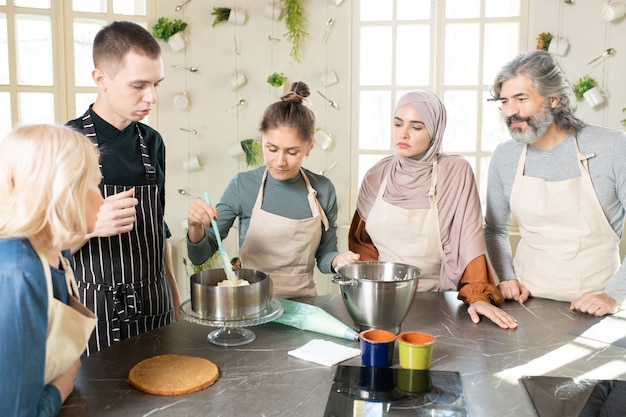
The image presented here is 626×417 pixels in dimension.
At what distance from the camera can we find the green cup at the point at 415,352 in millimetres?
1544

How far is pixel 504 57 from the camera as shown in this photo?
4.13 m

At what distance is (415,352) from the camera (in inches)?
60.8

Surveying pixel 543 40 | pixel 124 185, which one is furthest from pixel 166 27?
pixel 543 40

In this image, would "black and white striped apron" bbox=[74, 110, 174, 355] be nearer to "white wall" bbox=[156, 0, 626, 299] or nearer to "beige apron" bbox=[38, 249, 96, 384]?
"beige apron" bbox=[38, 249, 96, 384]

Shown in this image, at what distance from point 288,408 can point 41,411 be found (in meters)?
0.49

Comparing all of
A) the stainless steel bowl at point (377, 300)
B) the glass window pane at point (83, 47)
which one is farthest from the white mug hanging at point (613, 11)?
the glass window pane at point (83, 47)

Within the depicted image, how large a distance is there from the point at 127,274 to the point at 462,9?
9.91ft

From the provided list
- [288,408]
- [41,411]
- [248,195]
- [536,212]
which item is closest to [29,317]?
[41,411]

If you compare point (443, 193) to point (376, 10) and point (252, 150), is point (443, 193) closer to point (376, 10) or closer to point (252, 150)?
point (252, 150)

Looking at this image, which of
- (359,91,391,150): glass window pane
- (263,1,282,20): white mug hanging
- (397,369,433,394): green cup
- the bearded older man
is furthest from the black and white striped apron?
(359,91,391,150): glass window pane

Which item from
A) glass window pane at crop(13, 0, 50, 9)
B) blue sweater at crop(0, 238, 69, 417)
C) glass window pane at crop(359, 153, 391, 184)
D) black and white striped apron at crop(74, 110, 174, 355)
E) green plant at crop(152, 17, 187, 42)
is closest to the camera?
blue sweater at crop(0, 238, 69, 417)

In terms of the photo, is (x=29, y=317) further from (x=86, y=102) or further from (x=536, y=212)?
(x=86, y=102)

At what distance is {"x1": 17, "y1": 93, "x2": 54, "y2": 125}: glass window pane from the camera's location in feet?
12.9

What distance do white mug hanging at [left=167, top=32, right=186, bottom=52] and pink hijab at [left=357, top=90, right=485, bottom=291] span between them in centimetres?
213
